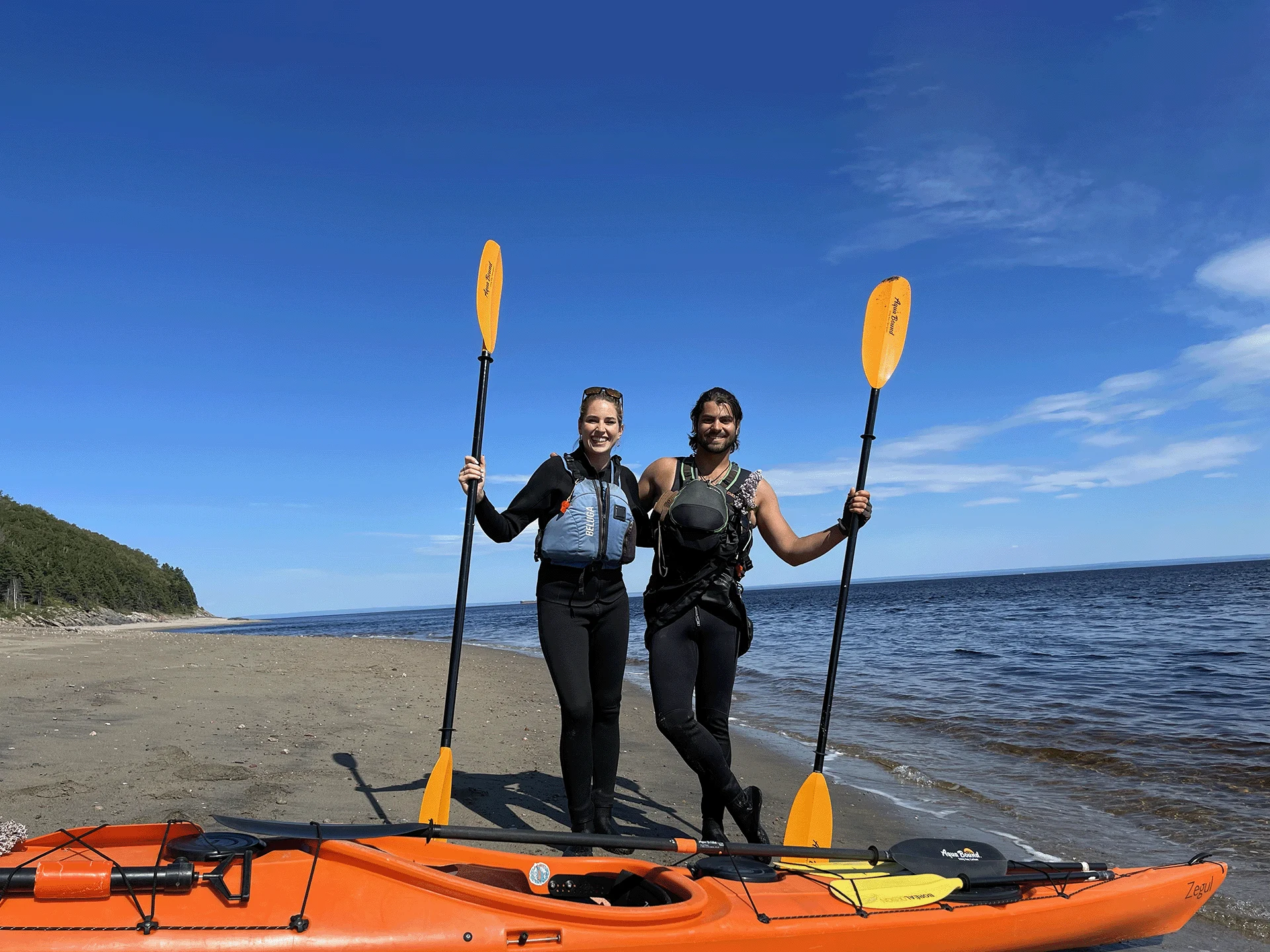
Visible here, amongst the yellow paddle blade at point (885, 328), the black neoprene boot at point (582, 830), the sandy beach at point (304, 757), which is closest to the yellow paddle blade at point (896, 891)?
the sandy beach at point (304, 757)

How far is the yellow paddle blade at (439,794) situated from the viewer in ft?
11.7

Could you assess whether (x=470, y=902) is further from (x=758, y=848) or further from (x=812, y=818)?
(x=812, y=818)

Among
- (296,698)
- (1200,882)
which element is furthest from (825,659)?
(1200,882)

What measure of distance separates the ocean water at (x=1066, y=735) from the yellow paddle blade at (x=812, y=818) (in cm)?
138

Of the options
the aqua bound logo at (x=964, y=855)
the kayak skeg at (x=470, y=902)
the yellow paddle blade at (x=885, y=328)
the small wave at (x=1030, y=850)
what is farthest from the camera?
the yellow paddle blade at (x=885, y=328)

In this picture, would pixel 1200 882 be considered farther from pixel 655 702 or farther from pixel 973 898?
pixel 655 702

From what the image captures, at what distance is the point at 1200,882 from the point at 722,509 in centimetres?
248

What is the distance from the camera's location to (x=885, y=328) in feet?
17.0

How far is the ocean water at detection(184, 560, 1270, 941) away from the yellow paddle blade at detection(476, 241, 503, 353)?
165 inches

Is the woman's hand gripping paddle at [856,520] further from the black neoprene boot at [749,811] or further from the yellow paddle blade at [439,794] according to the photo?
the yellow paddle blade at [439,794]

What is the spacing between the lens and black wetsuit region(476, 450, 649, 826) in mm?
3746

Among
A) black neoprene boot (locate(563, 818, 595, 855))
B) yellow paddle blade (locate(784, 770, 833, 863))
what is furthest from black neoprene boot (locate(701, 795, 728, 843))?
black neoprene boot (locate(563, 818, 595, 855))

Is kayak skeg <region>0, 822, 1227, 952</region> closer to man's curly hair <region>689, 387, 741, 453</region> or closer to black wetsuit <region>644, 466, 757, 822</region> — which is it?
black wetsuit <region>644, 466, 757, 822</region>

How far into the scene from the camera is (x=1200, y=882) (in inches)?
127
